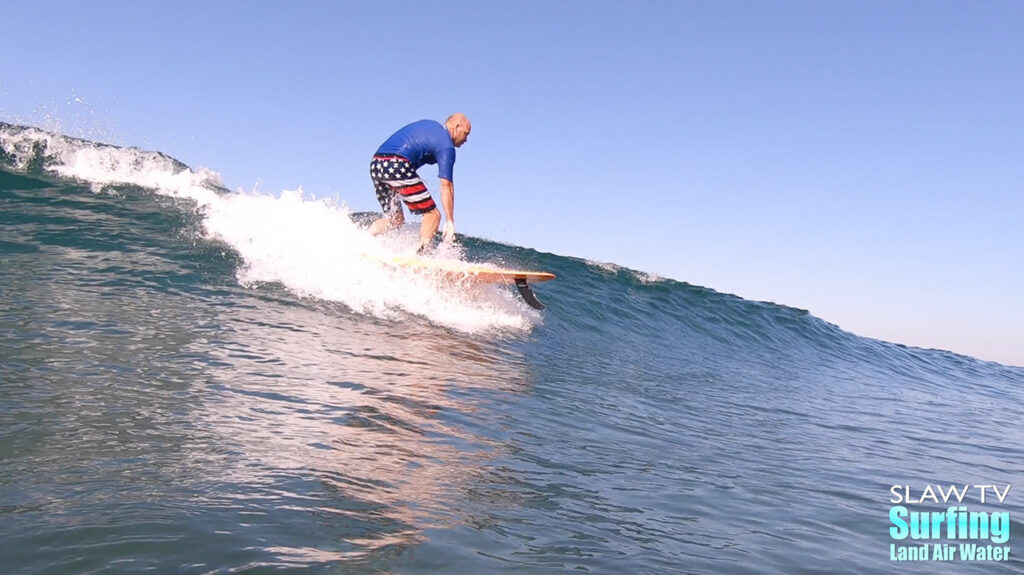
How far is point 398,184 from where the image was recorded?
27.1ft

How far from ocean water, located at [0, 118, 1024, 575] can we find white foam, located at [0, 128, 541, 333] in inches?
1.9

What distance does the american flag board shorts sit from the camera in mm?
8172

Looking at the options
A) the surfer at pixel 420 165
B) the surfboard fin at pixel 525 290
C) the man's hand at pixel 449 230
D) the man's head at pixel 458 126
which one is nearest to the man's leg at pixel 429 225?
the surfer at pixel 420 165

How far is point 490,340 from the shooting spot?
25.0 feet

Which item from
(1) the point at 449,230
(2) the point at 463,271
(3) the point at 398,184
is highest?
(3) the point at 398,184

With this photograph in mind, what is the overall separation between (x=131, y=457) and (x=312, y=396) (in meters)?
1.38

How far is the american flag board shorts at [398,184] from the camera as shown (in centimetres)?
817

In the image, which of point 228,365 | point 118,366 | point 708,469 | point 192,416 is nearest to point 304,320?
point 228,365

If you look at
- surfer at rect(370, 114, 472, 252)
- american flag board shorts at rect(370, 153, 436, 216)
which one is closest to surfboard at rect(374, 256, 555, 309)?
surfer at rect(370, 114, 472, 252)

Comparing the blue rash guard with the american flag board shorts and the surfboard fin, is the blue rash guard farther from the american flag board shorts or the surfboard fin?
the surfboard fin

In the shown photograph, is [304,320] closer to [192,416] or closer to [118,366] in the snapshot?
[118,366]

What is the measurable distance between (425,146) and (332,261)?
6.66ft

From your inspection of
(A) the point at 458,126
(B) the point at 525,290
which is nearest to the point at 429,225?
(A) the point at 458,126
